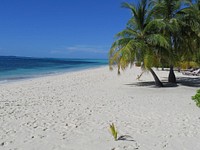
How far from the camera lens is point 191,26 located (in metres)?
11.9

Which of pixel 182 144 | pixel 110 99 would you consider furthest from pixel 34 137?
pixel 110 99

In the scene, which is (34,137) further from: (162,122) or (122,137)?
(162,122)

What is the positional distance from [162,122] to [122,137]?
1.45 m

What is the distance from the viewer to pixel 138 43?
1048 cm

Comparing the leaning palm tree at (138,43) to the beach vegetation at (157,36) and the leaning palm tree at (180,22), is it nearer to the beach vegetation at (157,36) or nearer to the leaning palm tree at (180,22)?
the beach vegetation at (157,36)

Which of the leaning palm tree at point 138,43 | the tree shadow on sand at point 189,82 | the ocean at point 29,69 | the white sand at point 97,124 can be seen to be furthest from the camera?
the ocean at point 29,69

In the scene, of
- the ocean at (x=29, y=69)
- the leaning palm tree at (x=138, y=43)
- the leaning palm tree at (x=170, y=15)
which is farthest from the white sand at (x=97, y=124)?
the ocean at (x=29, y=69)

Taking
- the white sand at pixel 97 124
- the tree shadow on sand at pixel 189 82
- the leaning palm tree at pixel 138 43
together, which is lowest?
the white sand at pixel 97 124

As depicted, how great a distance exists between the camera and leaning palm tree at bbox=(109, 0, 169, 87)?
33.9 ft

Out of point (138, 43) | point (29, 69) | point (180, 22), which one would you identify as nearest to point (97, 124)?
point (138, 43)

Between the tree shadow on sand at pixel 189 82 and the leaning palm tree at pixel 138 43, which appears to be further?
the tree shadow on sand at pixel 189 82

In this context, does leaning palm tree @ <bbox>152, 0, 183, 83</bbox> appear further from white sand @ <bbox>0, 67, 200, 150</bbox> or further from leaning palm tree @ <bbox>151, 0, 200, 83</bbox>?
white sand @ <bbox>0, 67, 200, 150</bbox>

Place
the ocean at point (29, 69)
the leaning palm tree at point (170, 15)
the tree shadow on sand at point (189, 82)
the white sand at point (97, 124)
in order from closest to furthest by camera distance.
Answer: the white sand at point (97, 124) < the leaning palm tree at point (170, 15) < the tree shadow on sand at point (189, 82) < the ocean at point (29, 69)

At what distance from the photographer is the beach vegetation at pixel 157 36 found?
Result: 10.5 meters
